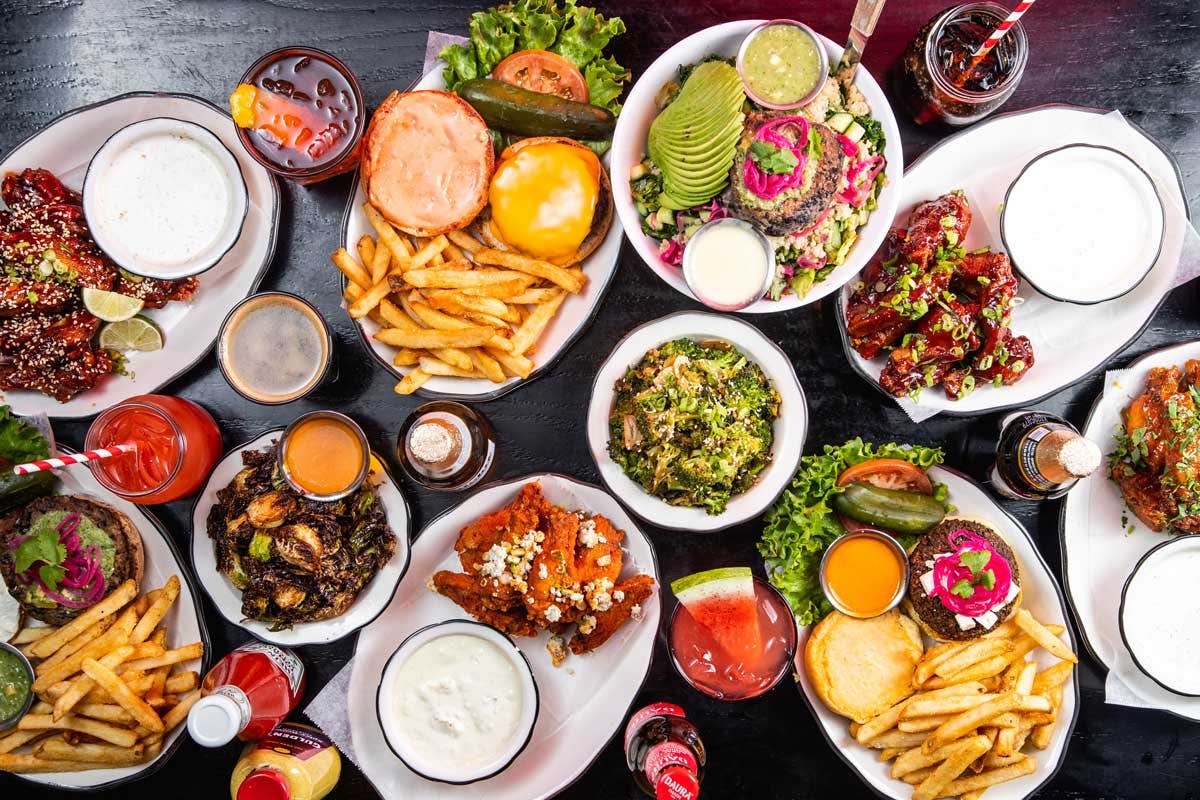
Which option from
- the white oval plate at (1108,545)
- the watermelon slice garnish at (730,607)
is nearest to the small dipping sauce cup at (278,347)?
the watermelon slice garnish at (730,607)

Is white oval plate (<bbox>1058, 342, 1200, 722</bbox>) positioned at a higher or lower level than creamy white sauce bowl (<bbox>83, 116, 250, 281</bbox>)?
lower

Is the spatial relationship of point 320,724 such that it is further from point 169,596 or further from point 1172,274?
point 1172,274

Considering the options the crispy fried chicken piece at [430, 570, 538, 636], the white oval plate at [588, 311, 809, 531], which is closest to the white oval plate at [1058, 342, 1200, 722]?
the white oval plate at [588, 311, 809, 531]

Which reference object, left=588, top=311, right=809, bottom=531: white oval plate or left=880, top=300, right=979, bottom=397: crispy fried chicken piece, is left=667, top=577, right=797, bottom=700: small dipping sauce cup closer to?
left=588, top=311, right=809, bottom=531: white oval plate

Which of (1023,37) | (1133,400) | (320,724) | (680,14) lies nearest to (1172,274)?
(1133,400)

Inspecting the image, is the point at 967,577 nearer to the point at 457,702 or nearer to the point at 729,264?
the point at 729,264

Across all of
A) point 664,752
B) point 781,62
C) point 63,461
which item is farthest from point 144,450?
point 781,62

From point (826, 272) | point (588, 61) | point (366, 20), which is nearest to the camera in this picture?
point (826, 272)
